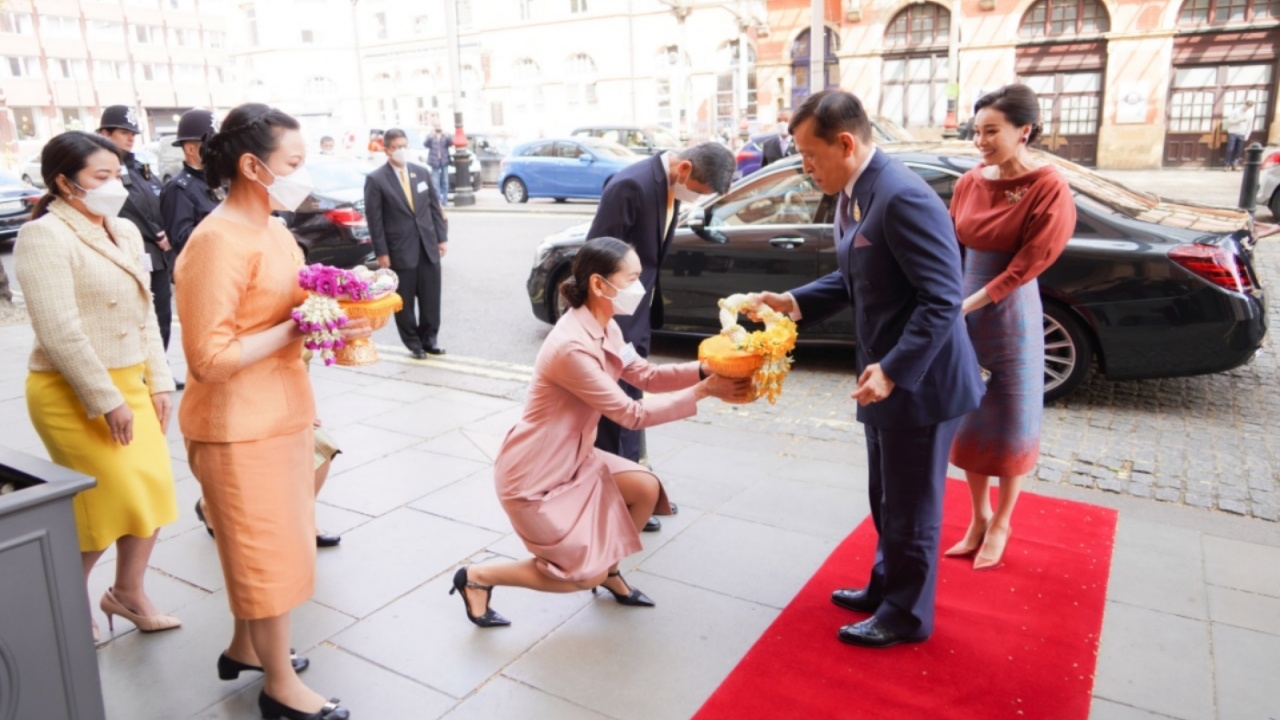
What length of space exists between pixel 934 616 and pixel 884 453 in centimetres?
75

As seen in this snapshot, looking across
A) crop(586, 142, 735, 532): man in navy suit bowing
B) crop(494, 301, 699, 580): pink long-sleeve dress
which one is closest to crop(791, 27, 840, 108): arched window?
crop(586, 142, 735, 532): man in navy suit bowing

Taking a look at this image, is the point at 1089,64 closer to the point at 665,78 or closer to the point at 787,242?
the point at 665,78

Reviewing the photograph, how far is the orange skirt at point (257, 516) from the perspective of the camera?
105 inches

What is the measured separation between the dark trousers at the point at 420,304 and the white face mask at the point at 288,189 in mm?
4808

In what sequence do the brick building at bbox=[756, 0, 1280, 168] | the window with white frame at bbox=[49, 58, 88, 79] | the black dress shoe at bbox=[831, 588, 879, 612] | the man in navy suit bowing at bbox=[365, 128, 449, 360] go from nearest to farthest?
1. the black dress shoe at bbox=[831, 588, 879, 612]
2. the man in navy suit bowing at bbox=[365, 128, 449, 360]
3. the brick building at bbox=[756, 0, 1280, 168]
4. the window with white frame at bbox=[49, 58, 88, 79]

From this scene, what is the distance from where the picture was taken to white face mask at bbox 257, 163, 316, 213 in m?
2.68

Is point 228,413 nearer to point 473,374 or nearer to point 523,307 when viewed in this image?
point 473,374

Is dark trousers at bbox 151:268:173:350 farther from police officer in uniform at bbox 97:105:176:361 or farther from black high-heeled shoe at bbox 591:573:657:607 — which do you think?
black high-heeled shoe at bbox 591:573:657:607

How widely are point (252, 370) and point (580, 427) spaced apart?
3.54 ft

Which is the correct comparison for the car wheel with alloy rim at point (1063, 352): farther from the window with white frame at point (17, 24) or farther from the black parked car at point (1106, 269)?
the window with white frame at point (17, 24)

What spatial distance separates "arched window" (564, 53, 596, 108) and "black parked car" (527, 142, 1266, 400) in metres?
35.7

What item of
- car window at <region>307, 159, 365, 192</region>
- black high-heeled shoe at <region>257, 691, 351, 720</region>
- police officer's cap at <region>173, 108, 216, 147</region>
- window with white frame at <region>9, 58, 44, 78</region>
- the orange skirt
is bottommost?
black high-heeled shoe at <region>257, 691, 351, 720</region>

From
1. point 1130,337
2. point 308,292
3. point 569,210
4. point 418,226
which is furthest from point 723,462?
point 569,210

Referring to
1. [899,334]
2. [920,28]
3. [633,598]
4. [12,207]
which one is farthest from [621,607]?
[920,28]
